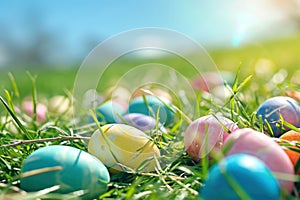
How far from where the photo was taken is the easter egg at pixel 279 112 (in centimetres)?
111

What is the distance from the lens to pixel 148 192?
84 cm

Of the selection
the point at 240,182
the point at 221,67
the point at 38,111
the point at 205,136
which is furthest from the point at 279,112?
the point at 221,67

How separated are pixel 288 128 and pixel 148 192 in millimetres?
404

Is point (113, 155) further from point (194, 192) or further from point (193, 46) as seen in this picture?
point (193, 46)

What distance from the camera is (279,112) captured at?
3.70 feet

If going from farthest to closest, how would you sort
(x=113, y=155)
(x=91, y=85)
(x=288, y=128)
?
(x=91, y=85)
(x=288, y=128)
(x=113, y=155)

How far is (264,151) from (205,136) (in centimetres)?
21

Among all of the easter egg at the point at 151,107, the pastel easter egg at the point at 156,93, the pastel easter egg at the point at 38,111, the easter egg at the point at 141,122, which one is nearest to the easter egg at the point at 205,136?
the easter egg at the point at 141,122

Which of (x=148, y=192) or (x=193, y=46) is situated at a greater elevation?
(x=193, y=46)

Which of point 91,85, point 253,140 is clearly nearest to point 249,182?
point 253,140

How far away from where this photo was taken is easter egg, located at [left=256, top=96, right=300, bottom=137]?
1105mm

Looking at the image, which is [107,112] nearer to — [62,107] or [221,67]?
[62,107]

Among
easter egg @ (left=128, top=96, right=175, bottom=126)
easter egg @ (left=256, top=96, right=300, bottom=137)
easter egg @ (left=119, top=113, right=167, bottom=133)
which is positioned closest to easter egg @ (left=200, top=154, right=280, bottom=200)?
easter egg @ (left=256, top=96, right=300, bottom=137)

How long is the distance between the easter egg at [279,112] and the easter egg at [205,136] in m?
0.12
